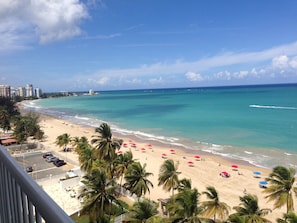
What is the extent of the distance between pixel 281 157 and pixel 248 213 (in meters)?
21.3

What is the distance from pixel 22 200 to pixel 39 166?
93.1 feet

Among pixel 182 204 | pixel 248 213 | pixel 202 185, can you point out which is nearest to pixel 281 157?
pixel 202 185

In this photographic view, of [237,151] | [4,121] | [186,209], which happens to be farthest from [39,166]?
[237,151]

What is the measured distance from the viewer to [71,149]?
119 ft

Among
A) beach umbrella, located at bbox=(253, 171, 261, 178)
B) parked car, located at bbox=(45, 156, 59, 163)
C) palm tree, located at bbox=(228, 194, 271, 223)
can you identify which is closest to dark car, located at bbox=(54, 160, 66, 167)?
parked car, located at bbox=(45, 156, 59, 163)

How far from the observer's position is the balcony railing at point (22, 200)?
1274 millimetres

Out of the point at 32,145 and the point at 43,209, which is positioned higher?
the point at 43,209

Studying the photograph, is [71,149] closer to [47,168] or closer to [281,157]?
[47,168]

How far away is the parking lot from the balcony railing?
76.4 feet

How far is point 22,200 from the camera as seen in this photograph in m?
1.70

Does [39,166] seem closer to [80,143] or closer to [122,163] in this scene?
[80,143]

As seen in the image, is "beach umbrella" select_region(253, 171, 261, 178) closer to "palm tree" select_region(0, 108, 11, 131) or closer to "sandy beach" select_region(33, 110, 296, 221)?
"sandy beach" select_region(33, 110, 296, 221)

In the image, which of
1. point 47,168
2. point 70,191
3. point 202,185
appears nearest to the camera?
point 70,191

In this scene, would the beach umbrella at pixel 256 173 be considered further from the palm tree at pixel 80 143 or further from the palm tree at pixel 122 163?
the palm tree at pixel 80 143
